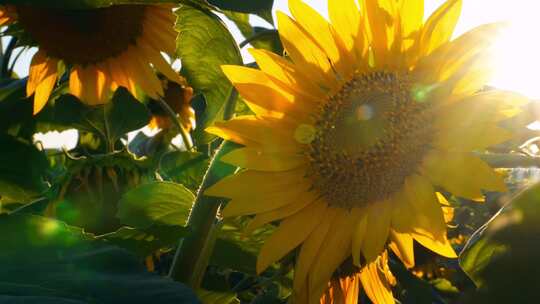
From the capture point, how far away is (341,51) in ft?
2.99

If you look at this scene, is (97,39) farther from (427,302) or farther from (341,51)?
(427,302)

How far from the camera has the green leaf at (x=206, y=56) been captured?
963mm

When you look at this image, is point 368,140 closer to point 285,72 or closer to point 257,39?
point 285,72

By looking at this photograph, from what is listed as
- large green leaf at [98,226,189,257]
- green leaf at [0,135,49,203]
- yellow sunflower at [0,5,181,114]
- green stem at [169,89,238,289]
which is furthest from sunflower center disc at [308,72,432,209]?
green leaf at [0,135,49,203]

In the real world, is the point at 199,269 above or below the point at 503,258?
below

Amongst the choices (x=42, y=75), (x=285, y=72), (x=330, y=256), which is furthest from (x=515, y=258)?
(x=42, y=75)

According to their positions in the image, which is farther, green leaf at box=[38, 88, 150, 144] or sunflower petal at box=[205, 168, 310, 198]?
green leaf at box=[38, 88, 150, 144]

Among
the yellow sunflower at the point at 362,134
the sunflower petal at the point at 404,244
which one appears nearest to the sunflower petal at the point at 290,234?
the yellow sunflower at the point at 362,134

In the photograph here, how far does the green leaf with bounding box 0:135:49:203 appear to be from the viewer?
156cm

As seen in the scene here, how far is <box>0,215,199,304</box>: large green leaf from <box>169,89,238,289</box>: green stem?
0.24m

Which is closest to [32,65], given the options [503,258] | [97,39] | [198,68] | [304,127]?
[97,39]

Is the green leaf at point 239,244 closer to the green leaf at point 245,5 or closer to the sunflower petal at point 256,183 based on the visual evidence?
the sunflower petal at point 256,183

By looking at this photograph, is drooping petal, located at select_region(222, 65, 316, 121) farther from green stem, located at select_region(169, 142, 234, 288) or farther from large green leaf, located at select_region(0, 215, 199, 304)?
large green leaf, located at select_region(0, 215, 199, 304)

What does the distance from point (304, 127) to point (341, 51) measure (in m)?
0.11
